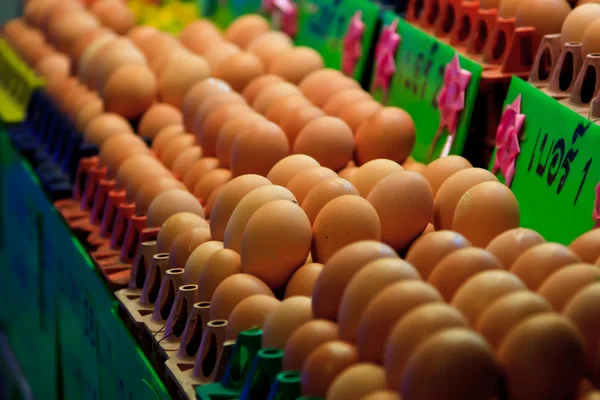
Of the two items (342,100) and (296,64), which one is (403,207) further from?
(296,64)

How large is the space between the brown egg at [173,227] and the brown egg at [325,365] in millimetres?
815

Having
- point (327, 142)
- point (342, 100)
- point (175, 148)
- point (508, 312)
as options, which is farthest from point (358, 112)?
point (508, 312)

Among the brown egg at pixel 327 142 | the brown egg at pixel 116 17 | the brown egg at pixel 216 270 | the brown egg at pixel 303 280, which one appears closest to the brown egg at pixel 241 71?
the brown egg at pixel 327 142

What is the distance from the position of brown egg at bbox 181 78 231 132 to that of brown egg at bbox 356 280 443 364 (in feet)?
5.43

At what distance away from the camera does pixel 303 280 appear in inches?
76.9

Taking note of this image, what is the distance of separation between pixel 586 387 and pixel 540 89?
1154 millimetres

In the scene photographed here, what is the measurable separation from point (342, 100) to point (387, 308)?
1.40 metres

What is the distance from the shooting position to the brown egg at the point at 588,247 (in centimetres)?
175

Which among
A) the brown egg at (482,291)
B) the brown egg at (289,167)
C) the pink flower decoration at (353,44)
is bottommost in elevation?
the brown egg at (289,167)

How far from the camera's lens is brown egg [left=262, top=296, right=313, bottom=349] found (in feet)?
5.69

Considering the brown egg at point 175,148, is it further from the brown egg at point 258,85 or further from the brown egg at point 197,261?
the brown egg at point 197,261

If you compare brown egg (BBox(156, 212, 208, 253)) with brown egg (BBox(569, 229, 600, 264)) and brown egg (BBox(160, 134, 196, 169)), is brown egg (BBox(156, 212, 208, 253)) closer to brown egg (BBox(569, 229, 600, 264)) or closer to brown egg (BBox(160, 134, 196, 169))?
brown egg (BBox(160, 134, 196, 169))

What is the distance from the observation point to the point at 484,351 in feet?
4.50

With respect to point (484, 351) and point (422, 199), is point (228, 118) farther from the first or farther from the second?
point (484, 351)
